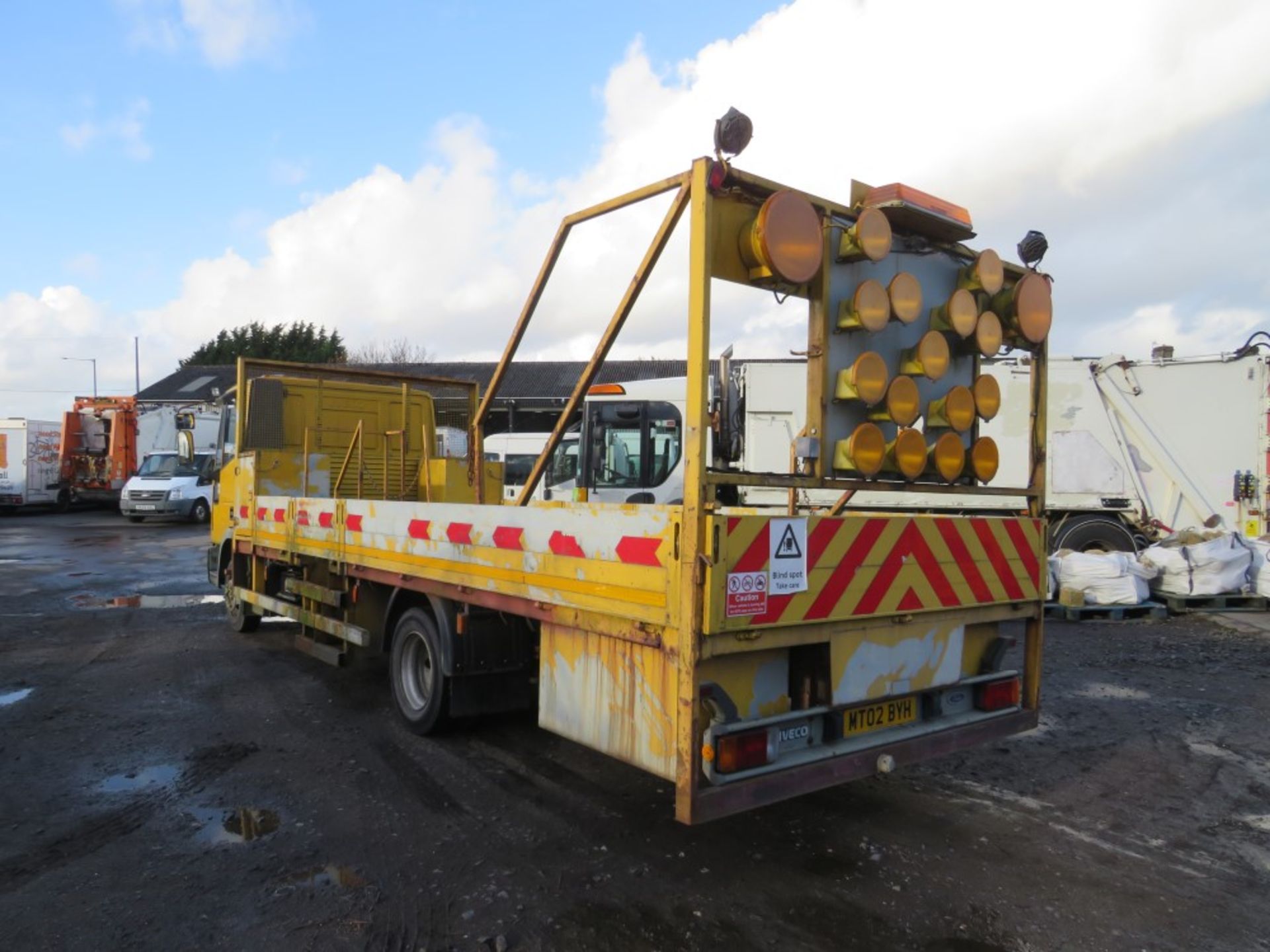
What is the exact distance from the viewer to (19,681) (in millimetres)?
6891

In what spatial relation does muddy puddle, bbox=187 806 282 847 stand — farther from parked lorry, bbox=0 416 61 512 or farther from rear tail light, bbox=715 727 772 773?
parked lorry, bbox=0 416 61 512

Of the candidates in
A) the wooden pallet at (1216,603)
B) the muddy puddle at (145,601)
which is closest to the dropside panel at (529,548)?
the muddy puddle at (145,601)

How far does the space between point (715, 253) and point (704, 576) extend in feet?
4.04

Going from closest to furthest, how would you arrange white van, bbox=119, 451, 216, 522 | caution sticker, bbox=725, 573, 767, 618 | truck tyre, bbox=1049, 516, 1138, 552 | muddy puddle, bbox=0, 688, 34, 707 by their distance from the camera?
caution sticker, bbox=725, 573, 767, 618
muddy puddle, bbox=0, 688, 34, 707
truck tyre, bbox=1049, 516, 1138, 552
white van, bbox=119, 451, 216, 522

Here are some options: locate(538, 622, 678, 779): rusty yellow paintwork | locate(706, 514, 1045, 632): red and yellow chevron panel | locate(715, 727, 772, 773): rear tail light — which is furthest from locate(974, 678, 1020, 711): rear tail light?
locate(538, 622, 678, 779): rusty yellow paintwork

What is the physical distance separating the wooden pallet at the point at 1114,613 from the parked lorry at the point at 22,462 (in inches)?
1142

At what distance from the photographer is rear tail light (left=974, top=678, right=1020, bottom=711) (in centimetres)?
425

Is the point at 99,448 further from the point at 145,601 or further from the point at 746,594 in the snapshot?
the point at 746,594

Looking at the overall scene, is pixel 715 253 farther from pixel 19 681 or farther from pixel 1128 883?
pixel 19 681

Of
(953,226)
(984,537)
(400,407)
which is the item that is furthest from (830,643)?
(400,407)

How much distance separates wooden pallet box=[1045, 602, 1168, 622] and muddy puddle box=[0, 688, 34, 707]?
995 cm

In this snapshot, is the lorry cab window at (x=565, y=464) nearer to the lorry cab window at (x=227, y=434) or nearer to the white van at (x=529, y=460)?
the white van at (x=529, y=460)

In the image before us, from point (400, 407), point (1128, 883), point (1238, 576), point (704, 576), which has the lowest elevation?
point (1128, 883)

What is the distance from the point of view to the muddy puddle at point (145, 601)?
10.6m
